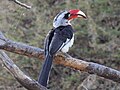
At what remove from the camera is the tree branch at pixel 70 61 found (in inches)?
92.1

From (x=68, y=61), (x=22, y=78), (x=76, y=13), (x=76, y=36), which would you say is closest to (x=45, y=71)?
(x=68, y=61)

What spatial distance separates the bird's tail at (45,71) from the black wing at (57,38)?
6 centimetres

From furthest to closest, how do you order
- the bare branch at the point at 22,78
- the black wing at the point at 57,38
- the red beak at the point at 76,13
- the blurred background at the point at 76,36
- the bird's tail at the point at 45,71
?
the blurred background at the point at 76,36 < the red beak at the point at 76,13 < the black wing at the point at 57,38 < the bird's tail at the point at 45,71 < the bare branch at the point at 22,78

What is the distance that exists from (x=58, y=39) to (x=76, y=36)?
197 cm

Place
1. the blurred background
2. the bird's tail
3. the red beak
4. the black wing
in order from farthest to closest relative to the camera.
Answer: the blurred background < the red beak < the black wing < the bird's tail

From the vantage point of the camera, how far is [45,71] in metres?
2.42

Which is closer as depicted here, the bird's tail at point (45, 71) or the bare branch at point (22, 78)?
the bare branch at point (22, 78)

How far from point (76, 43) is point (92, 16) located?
391 mm

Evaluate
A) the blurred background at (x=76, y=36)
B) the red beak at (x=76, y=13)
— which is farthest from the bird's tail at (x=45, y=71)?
the blurred background at (x=76, y=36)

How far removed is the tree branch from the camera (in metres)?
2.34

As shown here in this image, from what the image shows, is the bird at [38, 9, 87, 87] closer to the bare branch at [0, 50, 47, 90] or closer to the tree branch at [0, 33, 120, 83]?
the tree branch at [0, 33, 120, 83]

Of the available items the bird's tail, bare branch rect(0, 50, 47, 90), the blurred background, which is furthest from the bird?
the blurred background

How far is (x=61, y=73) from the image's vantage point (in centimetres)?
475

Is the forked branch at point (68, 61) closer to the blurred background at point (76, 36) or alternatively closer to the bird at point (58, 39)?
the bird at point (58, 39)
